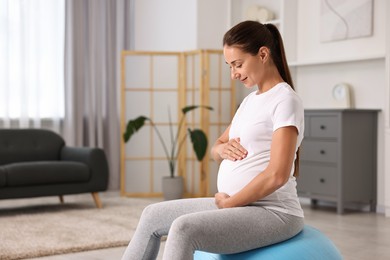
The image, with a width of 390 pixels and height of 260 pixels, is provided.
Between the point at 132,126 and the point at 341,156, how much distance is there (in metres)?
2.12

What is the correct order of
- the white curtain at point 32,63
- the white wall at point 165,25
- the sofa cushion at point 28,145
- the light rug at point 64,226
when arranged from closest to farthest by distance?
1. the light rug at point 64,226
2. the sofa cushion at point 28,145
3. the white curtain at point 32,63
4. the white wall at point 165,25

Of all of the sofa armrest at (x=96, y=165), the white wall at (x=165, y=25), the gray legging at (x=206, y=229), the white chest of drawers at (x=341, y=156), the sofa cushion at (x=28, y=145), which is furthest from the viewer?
the white wall at (x=165, y=25)

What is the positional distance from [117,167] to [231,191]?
5.32 meters

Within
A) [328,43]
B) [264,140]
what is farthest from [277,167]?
[328,43]

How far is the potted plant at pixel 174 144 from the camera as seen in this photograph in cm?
620

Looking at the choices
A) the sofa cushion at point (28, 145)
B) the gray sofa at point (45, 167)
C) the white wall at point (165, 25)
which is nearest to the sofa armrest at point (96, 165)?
the gray sofa at point (45, 167)

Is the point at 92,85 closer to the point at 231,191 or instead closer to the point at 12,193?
the point at 12,193

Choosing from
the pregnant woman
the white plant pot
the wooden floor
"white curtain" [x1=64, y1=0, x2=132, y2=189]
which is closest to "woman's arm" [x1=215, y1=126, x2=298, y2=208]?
the pregnant woman

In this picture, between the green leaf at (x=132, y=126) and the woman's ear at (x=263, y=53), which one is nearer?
the woman's ear at (x=263, y=53)

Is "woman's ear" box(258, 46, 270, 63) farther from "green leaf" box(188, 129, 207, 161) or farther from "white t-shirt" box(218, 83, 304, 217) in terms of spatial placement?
"green leaf" box(188, 129, 207, 161)

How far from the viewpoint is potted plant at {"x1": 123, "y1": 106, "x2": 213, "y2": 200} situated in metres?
6.20

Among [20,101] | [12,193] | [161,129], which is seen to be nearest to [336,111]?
[161,129]

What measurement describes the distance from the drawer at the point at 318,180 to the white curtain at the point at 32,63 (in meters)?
2.78

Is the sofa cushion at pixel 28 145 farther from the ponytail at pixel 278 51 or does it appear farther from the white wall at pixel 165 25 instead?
the ponytail at pixel 278 51
